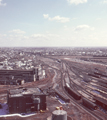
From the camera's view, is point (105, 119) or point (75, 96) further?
point (75, 96)

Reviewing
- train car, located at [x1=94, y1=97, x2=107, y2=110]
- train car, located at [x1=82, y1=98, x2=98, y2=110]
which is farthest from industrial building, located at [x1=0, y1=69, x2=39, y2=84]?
train car, located at [x1=94, y1=97, x2=107, y2=110]

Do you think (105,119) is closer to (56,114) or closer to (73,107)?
(73,107)

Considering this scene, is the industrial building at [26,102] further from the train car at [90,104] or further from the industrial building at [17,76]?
the industrial building at [17,76]

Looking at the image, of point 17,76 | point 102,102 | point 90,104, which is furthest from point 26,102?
point 17,76

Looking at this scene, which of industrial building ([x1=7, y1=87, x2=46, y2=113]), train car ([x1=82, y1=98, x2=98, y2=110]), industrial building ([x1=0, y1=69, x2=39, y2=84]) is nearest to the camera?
industrial building ([x1=7, y1=87, x2=46, y2=113])

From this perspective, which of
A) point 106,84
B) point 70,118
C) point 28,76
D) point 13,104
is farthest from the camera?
point 28,76

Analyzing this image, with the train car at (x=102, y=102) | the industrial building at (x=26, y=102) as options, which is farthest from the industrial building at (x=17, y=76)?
the train car at (x=102, y=102)

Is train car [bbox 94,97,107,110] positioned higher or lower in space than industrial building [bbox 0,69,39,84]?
lower

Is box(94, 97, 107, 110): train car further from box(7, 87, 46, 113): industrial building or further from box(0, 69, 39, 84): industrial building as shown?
box(0, 69, 39, 84): industrial building

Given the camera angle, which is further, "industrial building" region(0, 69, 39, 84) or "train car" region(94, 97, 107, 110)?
"industrial building" region(0, 69, 39, 84)

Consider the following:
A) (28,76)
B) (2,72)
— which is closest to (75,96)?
(28,76)
